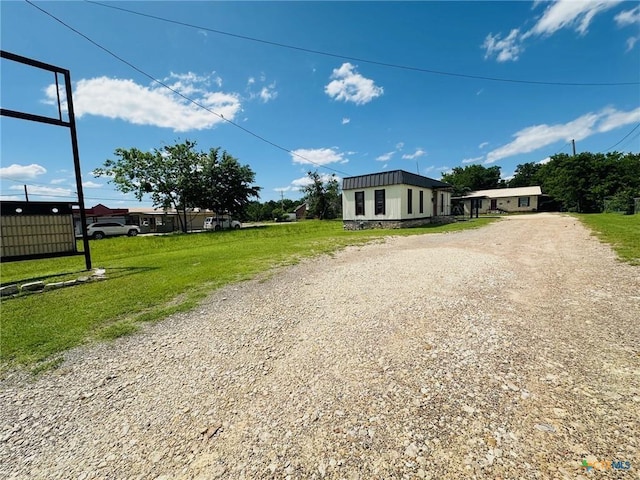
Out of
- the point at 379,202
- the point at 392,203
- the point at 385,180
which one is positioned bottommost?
the point at 392,203

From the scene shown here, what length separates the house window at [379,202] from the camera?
1942 centimetres

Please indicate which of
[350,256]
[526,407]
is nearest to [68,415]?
[526,407]

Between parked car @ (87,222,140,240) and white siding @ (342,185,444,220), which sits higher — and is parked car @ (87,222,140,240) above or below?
below

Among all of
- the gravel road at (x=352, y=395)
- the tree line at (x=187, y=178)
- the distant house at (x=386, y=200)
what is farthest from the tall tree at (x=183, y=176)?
the gravel road at (x=352, y=395)

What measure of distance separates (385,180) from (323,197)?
29.3m

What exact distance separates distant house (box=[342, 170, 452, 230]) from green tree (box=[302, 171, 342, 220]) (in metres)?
26.2

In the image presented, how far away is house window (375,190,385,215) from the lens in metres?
19.4

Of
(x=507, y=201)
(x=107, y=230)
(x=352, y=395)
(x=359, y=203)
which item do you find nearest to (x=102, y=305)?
(x=352, y=395)

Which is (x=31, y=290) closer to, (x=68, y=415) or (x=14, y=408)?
(x=14, y=408)

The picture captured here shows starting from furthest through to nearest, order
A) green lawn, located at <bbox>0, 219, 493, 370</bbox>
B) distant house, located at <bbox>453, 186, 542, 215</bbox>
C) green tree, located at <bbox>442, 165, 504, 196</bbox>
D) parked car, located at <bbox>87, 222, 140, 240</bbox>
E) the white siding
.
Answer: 1. green tree, located at <bbox>442, 165, 504, 196</bbox>
2. distant house, located at <bbox>453, 186, 542, 215</bbox>
3. parked car, located at <bbox>87, 222, 140, 240</bbox>
4. the white siding
5. green lawn, located at <bbox>0, 219, 493, 370</bbox>

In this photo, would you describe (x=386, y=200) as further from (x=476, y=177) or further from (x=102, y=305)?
(x=476, y=177)

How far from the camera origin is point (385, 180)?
18984mm

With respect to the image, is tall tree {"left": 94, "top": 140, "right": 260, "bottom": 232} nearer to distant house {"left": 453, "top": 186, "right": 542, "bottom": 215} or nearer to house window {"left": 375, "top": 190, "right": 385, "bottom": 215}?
house window {"left": 375, "top": 190, "right": 385, "bottom": 215}

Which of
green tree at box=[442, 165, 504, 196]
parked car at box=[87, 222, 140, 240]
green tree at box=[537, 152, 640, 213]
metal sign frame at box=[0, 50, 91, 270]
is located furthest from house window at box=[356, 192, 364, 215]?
green tree at box=[442, 165, 504, 196]
